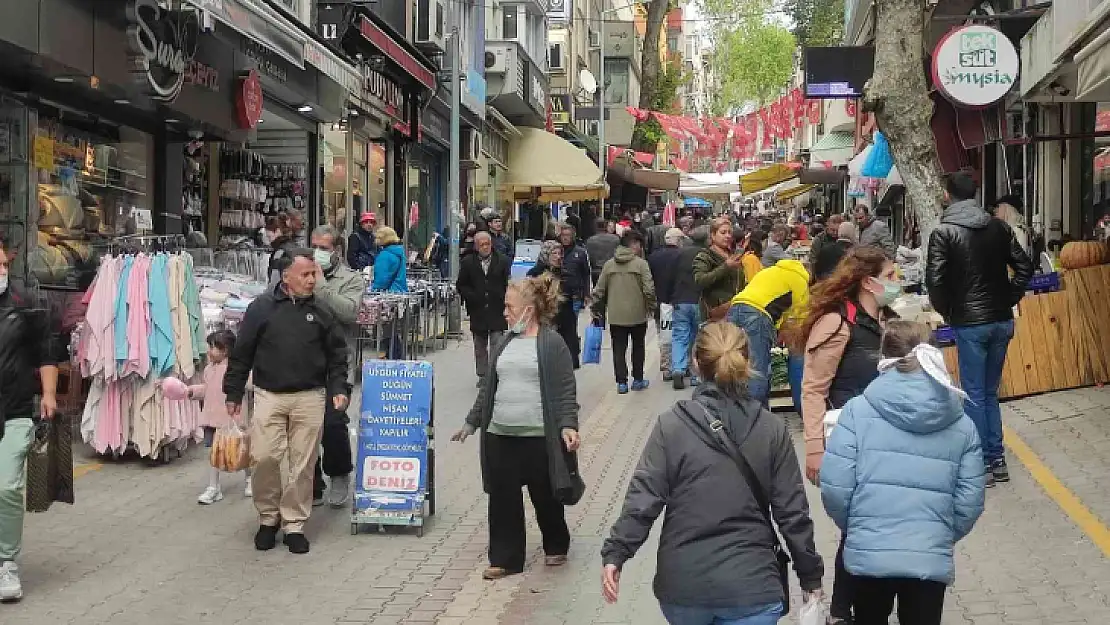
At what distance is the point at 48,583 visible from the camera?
285 inches

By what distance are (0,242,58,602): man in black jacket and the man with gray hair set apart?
174 centimetres

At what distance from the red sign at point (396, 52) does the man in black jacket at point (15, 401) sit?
13091mm

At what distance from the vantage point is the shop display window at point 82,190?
12.3m

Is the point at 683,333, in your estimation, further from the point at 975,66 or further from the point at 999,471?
the point at 999,471

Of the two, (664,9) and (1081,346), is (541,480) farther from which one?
(664,9)

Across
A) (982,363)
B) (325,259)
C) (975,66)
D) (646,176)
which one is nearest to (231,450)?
(325,259)

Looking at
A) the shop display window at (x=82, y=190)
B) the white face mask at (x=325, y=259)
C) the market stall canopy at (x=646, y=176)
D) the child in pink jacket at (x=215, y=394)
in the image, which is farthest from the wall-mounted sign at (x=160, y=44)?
the market stall canopy at (x=646, y=176)

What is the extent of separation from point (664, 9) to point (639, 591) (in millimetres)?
34646

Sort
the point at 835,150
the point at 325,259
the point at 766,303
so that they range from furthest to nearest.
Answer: the point at 835,150 < the point at 325,259 < the point at 766,303

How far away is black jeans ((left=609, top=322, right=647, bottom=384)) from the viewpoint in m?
14.7

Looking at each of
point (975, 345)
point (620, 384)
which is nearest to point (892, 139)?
point (620, 384)

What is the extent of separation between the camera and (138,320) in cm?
1003

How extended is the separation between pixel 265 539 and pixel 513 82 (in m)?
25.4

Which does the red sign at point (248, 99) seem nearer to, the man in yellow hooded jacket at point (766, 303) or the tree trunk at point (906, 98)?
the tree trunk at point (906, 98)
